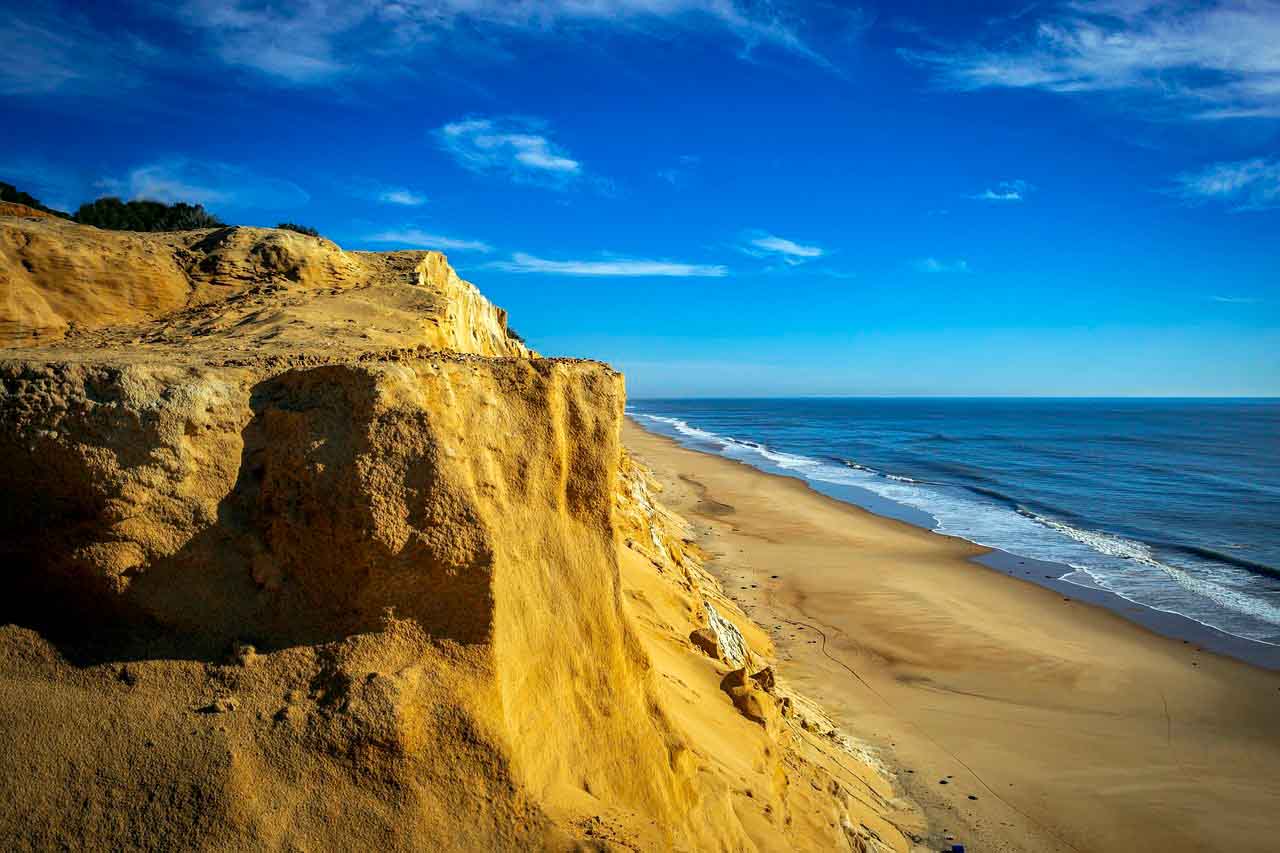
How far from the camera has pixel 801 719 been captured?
10.1m

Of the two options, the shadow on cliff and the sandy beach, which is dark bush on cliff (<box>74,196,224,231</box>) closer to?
the shadow on cliff

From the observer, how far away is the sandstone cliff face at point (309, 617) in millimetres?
3543

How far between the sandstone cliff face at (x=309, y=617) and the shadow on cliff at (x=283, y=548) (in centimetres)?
1

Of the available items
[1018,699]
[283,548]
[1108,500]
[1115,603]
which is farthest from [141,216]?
[1108,500]

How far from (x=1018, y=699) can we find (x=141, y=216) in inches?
819

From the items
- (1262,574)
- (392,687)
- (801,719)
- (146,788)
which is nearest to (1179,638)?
(1262,574)

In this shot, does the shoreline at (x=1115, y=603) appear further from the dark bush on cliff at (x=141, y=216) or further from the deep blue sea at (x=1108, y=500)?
the dark bush on cliff at (x=141, y=216)

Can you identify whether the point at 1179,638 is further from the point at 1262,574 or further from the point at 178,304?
the point at 178,304

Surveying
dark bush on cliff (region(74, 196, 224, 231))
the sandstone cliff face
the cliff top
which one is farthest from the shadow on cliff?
dark bush on cliff (region(74, 196, 224, 231))

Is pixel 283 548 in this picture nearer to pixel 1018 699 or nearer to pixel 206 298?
pixel 206 298

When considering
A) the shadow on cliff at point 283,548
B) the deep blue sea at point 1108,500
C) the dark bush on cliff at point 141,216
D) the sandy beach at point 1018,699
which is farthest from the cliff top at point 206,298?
the deep blue sea at point 1108,500

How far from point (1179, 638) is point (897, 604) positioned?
632 centimetres

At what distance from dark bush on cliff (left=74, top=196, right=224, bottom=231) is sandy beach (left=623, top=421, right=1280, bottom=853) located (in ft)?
47.9

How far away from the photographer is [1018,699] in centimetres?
1349
